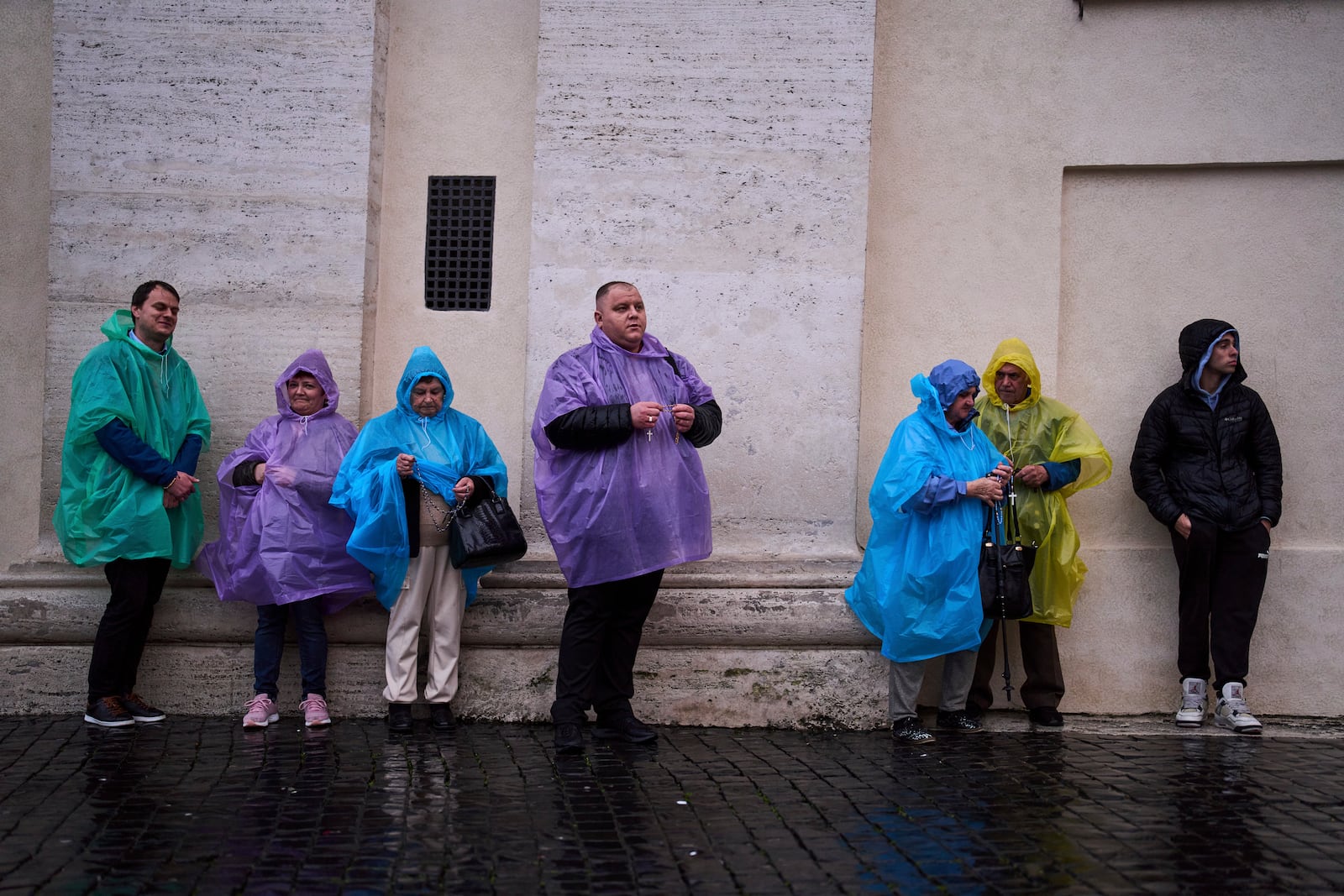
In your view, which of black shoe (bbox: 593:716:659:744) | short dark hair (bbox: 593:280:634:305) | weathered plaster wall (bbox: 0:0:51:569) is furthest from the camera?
weathered plaster wall (bbox: 0:0:51:569)

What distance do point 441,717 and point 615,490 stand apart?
139cm

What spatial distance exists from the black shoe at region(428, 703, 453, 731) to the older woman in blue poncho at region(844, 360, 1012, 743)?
1902 millimetres

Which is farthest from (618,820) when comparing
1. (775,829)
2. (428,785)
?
(428,785)

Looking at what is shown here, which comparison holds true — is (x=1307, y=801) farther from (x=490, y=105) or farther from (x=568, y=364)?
(x=490, y=105)

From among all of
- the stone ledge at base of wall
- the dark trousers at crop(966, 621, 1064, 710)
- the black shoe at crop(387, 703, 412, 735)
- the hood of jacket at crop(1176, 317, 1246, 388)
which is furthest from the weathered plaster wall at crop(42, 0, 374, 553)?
the hood of jacket at crop(1176, 317, 1246, 388)

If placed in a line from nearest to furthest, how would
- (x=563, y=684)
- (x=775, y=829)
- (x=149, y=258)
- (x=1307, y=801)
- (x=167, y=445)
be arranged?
(x=775, y=829) → (x=1307, y=801) → (x=563, y=684) → (x=167, y=445) → (x=149, y=258)

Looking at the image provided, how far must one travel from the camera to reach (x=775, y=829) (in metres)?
4.32

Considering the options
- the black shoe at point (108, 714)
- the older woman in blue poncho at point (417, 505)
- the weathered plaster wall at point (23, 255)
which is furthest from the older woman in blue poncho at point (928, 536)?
the weathered plaster wall at point (23, 255)

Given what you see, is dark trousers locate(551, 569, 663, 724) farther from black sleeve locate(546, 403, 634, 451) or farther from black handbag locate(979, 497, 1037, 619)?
black handbag locate(979, 497, 1037, 619)

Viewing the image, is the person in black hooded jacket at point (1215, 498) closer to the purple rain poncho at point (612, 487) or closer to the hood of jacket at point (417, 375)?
the purple rain poncho at point (612, 487)

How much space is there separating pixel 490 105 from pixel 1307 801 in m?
4.84

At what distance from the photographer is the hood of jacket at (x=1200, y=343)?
6395mm

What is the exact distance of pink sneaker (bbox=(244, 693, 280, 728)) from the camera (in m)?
5.95

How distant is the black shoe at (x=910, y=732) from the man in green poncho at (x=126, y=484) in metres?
3.31
